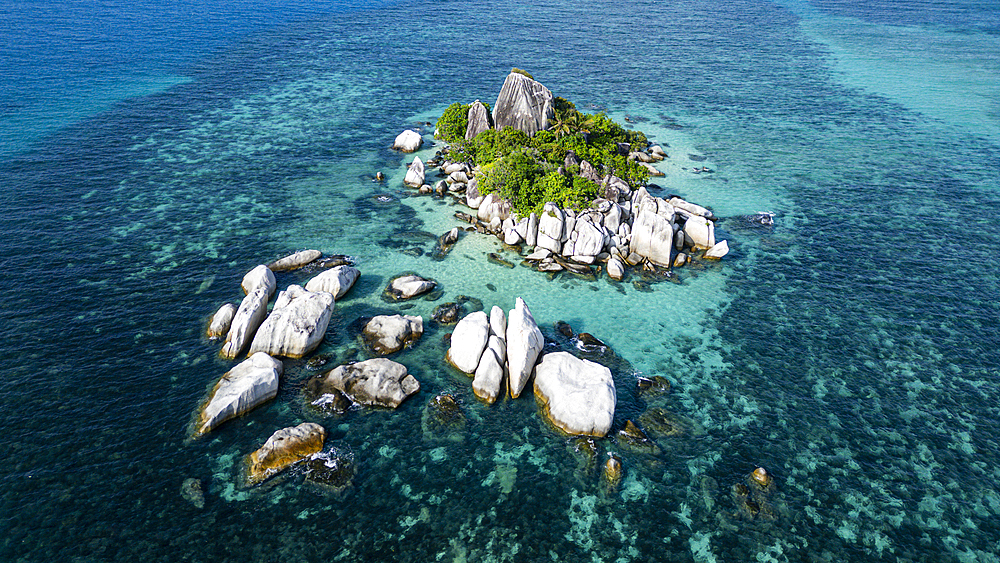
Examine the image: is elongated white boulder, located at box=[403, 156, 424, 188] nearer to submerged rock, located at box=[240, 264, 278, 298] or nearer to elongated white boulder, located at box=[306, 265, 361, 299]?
elongated white boulder, located at box=[306, 265, 361, 299]

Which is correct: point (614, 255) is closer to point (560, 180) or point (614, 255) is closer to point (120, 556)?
point (560, 180)

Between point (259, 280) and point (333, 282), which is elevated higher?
point (259, 280)

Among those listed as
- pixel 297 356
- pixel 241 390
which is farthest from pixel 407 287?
pixel 241 390

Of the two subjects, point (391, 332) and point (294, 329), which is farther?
point (391, 332)

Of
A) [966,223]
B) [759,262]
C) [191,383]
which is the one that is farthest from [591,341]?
[966,223]

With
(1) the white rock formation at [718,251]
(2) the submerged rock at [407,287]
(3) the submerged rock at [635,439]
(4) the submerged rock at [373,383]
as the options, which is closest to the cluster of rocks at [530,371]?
(3) the submerged rock at [635,439]

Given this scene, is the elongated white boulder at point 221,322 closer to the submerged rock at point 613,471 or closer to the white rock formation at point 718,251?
the submerged rock at point 613,471

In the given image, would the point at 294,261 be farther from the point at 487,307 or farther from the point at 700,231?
the point at 700,231
